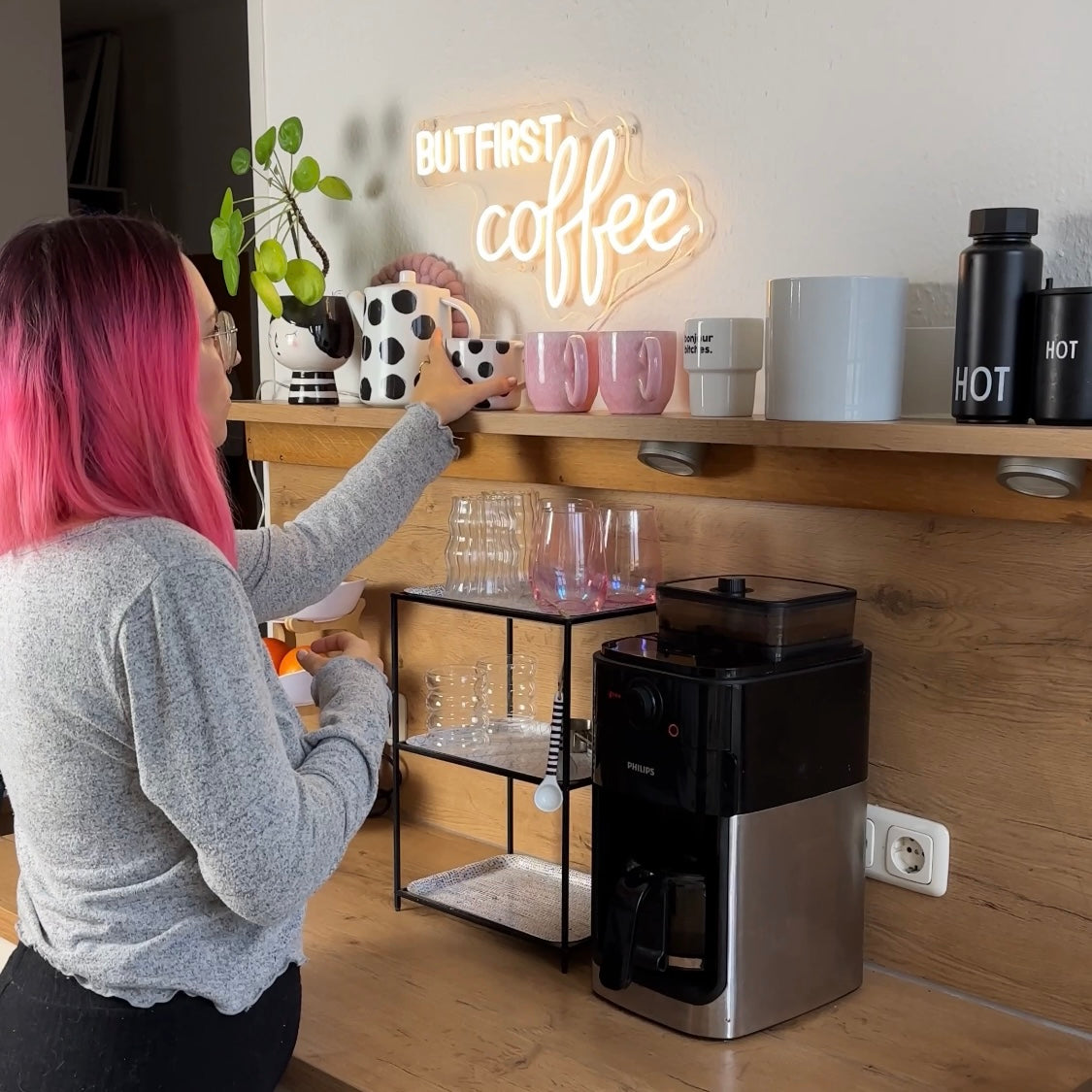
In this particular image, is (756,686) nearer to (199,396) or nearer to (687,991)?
(687,991)

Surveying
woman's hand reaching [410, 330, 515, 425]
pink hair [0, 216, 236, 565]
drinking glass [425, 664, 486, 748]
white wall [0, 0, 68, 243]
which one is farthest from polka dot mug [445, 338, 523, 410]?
white wall [0, 0, 68, 243]

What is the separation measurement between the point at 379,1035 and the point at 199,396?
676mm

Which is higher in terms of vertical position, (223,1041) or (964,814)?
(964,814)

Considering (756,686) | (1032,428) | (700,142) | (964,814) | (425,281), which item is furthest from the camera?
(425,281)

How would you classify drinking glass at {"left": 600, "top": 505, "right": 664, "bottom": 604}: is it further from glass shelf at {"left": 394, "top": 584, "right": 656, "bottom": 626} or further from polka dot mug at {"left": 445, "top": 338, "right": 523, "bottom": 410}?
polka dot mug at {"left": 445, "top": 338, "right": 523, "bottom": 410}

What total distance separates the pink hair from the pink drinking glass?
0.55m

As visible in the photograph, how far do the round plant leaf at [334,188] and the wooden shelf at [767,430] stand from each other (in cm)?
31

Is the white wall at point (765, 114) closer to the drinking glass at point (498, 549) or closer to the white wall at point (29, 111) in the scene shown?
the drinking glass at point (498, 549)

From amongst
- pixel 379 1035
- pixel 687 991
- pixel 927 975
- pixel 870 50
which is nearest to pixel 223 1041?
pixel 379 1035

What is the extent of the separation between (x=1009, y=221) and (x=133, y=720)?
0.85 meters

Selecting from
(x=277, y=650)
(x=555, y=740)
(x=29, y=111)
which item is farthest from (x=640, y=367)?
(x=29, y=111)

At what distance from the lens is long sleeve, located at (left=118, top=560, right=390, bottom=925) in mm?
980

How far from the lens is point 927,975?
146 centimetres

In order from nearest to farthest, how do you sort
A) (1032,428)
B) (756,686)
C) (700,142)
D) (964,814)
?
1. (1032,428)
2. (756,686)
3. (964,814)
4. (700,142)
